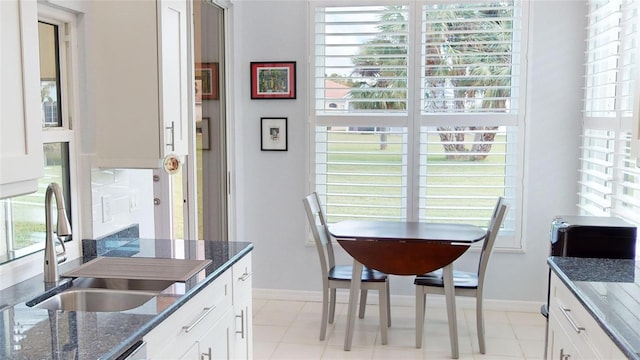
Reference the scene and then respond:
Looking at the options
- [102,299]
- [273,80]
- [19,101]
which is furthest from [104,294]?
[273,80]

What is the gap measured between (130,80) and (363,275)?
203cm

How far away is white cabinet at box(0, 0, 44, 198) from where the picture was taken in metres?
1.74

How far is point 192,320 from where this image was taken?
2242 millimetres

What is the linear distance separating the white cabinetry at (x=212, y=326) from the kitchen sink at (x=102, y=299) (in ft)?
0.66

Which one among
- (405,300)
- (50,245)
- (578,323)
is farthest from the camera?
(405,300)

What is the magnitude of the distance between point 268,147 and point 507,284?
2117 mm

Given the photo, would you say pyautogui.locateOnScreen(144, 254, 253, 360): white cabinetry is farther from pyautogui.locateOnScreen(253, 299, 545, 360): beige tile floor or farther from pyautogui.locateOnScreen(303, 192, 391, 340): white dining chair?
pyautogui.locateOnScreen(303, 192, 391, 340): white dining chair

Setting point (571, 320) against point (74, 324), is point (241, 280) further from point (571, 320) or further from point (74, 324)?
point (571, 320)

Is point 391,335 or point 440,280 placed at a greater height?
point 440,280

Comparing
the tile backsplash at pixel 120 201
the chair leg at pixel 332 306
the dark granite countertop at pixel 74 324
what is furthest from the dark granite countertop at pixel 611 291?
the tile backsplash at pixel 120 201

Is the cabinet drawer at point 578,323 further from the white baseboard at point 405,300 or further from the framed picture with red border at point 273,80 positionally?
the framed picture with red border at point 273,80

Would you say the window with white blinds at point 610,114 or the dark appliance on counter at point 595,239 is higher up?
the window with white blinds at point 610,114

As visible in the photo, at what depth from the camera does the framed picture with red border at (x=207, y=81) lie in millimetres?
4336

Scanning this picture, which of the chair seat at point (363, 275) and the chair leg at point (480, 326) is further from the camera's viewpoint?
the chair seat at point (363, 275)
